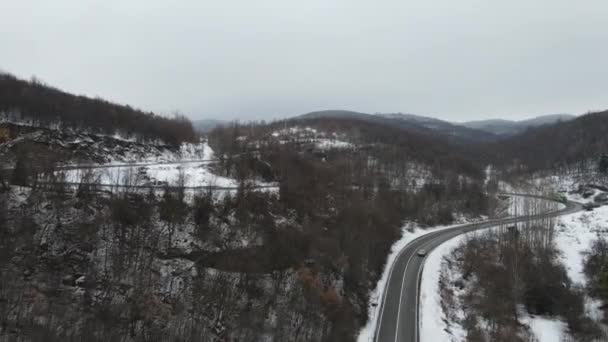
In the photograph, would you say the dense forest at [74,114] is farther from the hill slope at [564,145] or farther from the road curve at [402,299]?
the hill slope at [564,145]

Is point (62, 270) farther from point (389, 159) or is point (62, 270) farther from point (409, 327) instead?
point (389, 159)

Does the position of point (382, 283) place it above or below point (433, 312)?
above

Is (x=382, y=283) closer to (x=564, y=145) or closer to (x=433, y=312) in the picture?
(x=433, y=312)

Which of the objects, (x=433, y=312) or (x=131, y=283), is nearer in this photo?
(x=131, y=283)

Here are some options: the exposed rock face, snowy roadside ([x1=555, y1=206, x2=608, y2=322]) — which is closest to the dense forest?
the exposed rock face

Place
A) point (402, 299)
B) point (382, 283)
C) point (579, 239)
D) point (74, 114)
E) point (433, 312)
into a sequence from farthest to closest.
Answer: point (579, 239) < point (74, 114) < point (382, 283) < point (402, 299) < point (433, 312)

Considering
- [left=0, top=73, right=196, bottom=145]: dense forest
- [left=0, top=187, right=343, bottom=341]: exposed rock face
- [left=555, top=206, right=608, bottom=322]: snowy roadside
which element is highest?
[left=0, top=73, right=196, bottom=145]: dense forest

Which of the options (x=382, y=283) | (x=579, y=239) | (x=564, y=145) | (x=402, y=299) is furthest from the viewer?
(x=564, y=145)

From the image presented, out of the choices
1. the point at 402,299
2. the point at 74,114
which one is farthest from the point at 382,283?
the point at 74,114

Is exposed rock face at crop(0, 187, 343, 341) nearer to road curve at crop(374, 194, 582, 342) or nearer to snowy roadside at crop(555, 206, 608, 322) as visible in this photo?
road curve at crop(374, 194, 582, 342)
